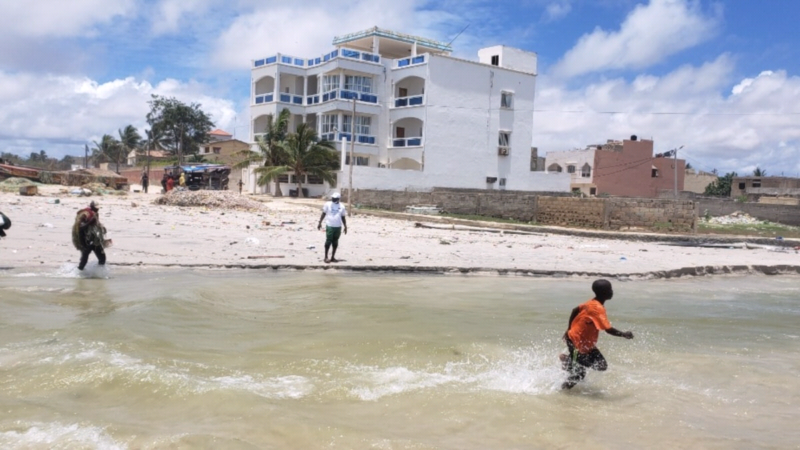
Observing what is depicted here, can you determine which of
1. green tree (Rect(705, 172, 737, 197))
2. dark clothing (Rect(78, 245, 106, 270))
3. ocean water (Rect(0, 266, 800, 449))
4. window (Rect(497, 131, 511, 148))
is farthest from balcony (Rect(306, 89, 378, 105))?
green tree (Rect(705, 172, 737, 197))

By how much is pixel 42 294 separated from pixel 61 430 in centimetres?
579

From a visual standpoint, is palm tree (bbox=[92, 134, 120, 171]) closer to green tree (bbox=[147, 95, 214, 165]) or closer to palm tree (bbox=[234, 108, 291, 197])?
green tree (bbox=[147, 95, 214, 165])

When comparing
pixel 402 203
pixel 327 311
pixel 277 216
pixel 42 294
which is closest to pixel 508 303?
pixel 327 311

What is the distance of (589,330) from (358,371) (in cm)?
247

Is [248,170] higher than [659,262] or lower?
higher

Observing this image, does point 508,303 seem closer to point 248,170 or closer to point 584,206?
point 584,206

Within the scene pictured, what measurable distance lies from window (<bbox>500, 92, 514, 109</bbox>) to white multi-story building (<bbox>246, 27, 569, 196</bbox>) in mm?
79

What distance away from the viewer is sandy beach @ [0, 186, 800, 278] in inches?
553

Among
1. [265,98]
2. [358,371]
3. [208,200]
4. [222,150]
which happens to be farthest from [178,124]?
[358,371]

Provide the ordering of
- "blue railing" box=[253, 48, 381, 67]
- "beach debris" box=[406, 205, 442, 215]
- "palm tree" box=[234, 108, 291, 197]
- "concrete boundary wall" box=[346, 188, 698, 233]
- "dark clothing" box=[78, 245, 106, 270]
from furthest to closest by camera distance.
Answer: "blue railing" box=[253, 48, 381, 67], "palm tree" box=[234, 108, 291, 197], "beach debris" box=[406, 205, 442, 215], "concrete boundary wall" box=[346, 188, 698, 233], "dark clothing" box=[78, 245, 106, 270]

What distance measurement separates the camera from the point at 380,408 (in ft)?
A: 18.9

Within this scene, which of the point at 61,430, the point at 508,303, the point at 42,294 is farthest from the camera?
the point at 508,303

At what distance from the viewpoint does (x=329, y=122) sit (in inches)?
1865

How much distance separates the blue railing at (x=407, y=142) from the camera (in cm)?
4669
